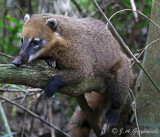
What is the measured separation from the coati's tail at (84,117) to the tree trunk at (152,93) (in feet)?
2.73

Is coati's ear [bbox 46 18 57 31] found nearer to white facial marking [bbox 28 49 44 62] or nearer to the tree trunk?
white facial marking [bbox 28 49 44 62]

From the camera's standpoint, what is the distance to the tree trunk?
482 cm

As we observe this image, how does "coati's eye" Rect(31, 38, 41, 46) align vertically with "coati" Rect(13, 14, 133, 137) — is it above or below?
above

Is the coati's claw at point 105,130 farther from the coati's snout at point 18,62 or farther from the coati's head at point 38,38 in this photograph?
the coati's snout at point 18,62

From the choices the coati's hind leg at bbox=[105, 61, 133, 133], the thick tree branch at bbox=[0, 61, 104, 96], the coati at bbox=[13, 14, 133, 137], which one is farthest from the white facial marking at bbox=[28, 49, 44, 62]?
the coati's hind leg at bbox=[105, 61, 133, 133]

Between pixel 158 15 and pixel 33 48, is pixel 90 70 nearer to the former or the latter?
pixel 33 48

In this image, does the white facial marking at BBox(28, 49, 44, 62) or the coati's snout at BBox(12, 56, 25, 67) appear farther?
the white facial marking at BBox(28, 49, 44, 62)

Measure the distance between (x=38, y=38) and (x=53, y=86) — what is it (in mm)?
750

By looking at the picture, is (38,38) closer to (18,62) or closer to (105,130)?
(18,62)

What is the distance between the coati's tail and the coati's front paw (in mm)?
1946

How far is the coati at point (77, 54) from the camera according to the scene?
12.6 ft

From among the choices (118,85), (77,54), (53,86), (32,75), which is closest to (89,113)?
(118,85)

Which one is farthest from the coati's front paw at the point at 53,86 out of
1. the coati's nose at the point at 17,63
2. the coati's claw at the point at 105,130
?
the coati's claw at the point at 105,130

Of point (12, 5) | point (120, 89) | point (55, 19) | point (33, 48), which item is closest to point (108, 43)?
point (120, 89)
